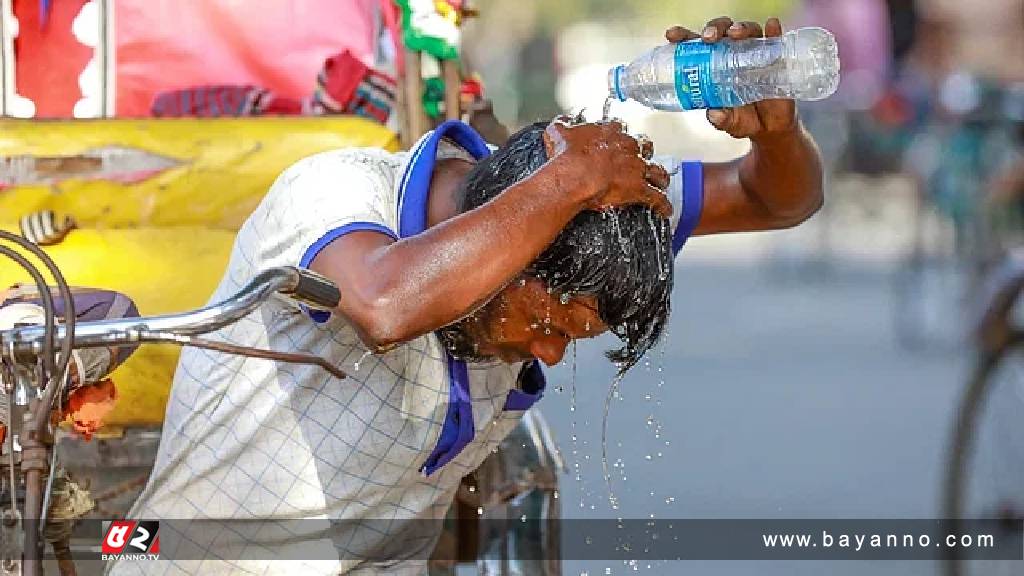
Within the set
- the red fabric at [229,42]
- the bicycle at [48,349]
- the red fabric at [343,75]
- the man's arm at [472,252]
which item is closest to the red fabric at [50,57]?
the red fabric at [229,42]

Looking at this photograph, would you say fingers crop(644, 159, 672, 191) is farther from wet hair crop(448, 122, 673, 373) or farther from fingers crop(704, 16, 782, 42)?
fingers crop(704, 16, 782, 42)

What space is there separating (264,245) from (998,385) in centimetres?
298

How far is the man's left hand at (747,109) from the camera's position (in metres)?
2.52

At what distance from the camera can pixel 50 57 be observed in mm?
4211

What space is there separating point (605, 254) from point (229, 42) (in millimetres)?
2323

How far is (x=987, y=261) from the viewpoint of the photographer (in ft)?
29.6

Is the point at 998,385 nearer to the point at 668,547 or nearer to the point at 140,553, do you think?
the point at 668,547

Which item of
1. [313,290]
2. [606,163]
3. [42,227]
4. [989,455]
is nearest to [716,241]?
[989,455]

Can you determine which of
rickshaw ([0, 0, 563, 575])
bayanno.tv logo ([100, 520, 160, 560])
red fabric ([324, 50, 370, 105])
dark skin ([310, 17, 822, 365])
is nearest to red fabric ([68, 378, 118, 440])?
rickshaw ([0, 0, 563, 575])

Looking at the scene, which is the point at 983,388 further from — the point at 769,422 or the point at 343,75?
the point at 769,422

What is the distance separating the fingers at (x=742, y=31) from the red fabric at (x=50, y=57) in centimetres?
220

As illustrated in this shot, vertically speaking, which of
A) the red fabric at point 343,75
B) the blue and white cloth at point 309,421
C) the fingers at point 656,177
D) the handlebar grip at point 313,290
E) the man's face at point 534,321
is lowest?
the blue and white cloth at point 309,421

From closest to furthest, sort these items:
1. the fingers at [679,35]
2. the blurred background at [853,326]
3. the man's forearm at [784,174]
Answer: the fingers at [679,35], the man's forearm at [784,174], the blurred background at [853,326]

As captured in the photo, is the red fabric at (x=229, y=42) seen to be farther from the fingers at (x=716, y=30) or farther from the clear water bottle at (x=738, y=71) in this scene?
the fingers at (x=716, y=30)
